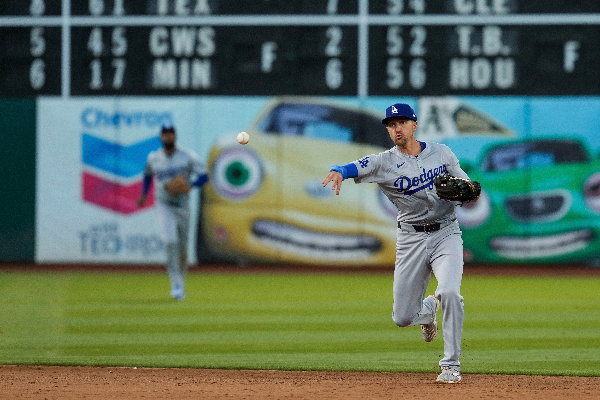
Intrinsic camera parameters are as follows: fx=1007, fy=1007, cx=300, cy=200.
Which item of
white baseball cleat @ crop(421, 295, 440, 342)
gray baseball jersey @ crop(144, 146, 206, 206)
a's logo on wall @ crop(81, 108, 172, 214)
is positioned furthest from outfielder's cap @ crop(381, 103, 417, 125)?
a's logo on wall @ crop(81, 108, 172, 214)

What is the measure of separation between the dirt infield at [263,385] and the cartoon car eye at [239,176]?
8483 millimetres

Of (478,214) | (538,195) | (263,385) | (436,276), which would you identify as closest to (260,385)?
(263,385)

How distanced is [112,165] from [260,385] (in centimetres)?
986

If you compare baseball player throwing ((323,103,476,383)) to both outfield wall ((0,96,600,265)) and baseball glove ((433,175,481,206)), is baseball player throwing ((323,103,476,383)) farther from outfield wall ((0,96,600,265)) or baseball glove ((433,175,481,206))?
outfield wall ((0,96,600,265))

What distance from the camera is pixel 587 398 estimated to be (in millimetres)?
5359

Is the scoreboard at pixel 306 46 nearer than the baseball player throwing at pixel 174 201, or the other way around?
the baseball player throwing at pixel 174 201

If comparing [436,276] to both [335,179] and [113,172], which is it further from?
[113,172]

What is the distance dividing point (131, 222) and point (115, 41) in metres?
2.70

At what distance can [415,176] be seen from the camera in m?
5.85

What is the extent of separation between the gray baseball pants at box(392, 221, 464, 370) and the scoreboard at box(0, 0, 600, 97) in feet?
27.0

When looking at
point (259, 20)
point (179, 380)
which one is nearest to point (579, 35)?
point (259, 20)

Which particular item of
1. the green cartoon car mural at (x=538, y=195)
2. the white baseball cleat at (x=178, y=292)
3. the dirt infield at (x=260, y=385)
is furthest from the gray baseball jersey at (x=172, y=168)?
the green cartoon car mural at (x=538, y=195)

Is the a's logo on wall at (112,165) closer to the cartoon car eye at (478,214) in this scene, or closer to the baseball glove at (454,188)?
the cartoon car eye at (478,214)

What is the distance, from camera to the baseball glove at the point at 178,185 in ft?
33.1
